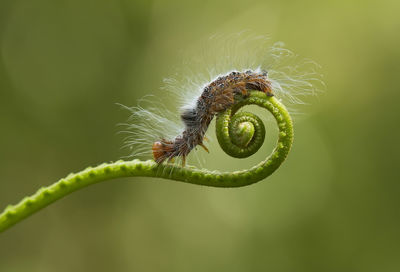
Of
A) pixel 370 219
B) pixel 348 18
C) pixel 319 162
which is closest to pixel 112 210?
pixel 319 162

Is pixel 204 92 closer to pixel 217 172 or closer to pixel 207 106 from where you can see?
pixel 207 106

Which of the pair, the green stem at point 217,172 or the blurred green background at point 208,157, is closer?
the green stem at point 217,172

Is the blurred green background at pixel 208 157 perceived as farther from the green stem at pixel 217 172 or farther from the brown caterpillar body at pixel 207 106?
the green stem at pixel 217 172

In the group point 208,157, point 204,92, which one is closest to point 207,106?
point 204,92

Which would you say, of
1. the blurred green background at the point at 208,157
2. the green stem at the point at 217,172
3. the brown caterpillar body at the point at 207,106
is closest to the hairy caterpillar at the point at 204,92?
the brown caterpillar body at the point at 207,106

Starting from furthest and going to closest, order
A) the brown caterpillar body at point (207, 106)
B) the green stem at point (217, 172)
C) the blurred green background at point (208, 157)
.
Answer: the blurred green background at point (208, 157), the brown caterpillar body at point (207, 106), the green stem at point (217, 172)

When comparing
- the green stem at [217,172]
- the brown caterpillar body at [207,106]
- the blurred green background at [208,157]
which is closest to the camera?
the green stem at [217,172]
